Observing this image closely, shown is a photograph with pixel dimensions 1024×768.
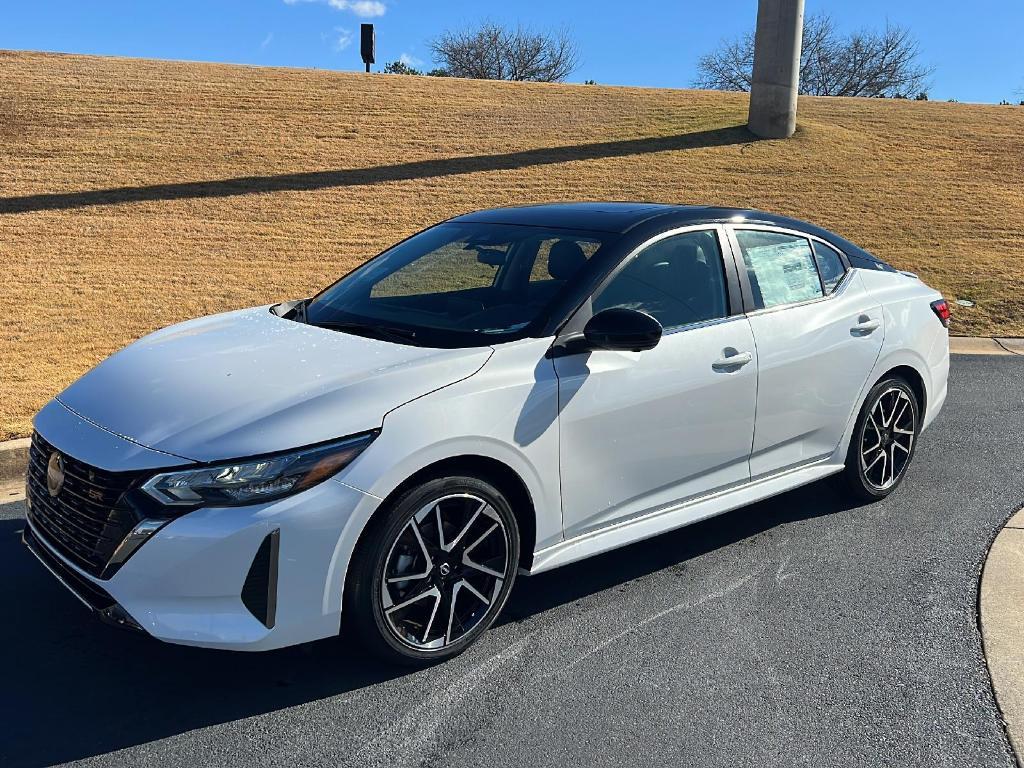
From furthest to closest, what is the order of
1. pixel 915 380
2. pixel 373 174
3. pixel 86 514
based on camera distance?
pixel 373 174, pixel 915 380, pixel 86 514

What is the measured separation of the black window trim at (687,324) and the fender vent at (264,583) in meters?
1.34

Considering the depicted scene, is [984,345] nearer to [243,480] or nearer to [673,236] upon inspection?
[673,236]

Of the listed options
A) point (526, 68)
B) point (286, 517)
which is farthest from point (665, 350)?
point (526, 68)

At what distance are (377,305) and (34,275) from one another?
9.18 meters

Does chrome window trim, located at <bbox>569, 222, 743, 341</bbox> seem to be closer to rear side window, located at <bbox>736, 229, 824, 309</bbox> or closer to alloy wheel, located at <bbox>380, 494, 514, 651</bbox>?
rear side window, located at <bbox>736, 229, 824, 309</bbox>

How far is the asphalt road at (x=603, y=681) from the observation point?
297 centimetres

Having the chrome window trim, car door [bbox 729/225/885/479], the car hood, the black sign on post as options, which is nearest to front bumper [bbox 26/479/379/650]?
the car hood

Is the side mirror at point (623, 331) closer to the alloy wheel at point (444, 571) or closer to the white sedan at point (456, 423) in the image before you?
the white sedan at point (456, 423)

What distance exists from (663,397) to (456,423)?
1044mm

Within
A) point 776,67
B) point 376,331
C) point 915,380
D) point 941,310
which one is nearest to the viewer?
point 376,331

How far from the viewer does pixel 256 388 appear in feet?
10.7

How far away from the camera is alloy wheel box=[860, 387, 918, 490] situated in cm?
505

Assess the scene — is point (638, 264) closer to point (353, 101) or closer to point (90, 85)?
point (353, 101)

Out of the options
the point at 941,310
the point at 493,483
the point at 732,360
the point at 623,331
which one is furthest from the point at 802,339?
the point at 493,483
